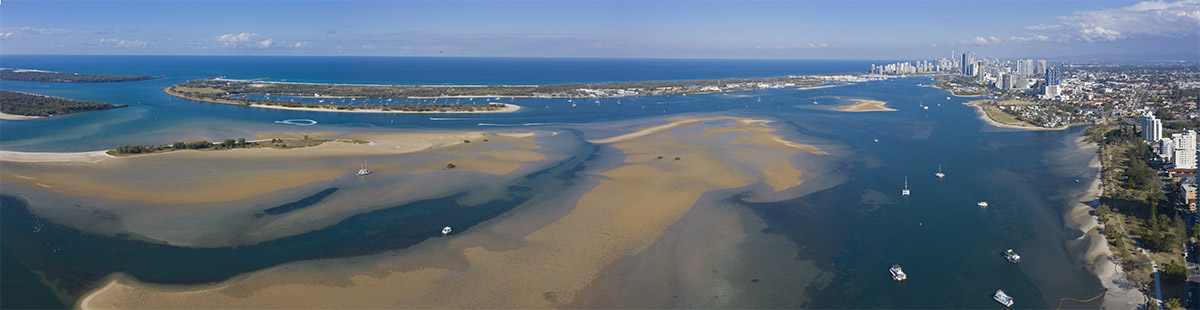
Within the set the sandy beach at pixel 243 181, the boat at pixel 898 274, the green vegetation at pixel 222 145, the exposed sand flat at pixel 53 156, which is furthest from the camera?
the green vegetation at pixel 222 145

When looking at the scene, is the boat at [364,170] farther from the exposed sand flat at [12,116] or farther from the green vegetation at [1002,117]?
the green vegetation at [1002,117]

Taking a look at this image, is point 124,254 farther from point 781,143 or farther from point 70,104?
point 70,104

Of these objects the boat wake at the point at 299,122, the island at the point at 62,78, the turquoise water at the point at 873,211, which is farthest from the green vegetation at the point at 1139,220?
the island at the point at 62,78

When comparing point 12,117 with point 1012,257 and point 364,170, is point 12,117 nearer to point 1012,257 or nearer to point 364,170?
point 364,170

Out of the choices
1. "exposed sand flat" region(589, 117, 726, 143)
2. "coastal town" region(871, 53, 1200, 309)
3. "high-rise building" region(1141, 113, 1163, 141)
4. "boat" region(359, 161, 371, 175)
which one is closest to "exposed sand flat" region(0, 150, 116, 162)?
"boat" region(359, 161, 371, 175)

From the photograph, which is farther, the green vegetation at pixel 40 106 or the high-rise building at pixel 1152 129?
the green vegetation at pixel 40 106

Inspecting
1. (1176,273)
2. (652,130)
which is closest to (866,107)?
(652,130)

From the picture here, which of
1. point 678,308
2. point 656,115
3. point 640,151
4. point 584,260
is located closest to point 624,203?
point 584,260
